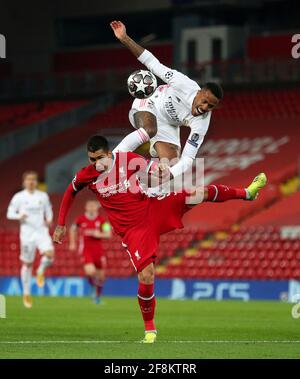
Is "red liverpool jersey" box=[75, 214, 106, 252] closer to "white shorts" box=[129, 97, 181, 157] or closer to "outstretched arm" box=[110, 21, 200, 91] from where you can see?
"white shorts" box=[129, 97, 181, 157]

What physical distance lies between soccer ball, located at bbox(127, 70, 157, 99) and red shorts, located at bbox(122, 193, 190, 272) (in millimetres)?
1459

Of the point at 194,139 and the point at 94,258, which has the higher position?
the point at 94,258

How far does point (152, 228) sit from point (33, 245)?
352 inches

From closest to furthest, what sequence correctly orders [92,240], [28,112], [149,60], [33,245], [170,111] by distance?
1. [149,60]
2. [170,111]
3. [33,245]
4. [92,240]
5. [28,112]

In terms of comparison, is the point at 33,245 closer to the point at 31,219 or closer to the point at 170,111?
the point at 31,219

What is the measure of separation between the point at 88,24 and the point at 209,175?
37.0ft

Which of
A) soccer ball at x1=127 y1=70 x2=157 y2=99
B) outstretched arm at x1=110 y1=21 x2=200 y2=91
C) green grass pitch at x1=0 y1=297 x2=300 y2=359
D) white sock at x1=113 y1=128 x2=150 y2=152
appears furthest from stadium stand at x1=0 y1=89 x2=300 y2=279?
white sock at x1=113 y1=128 x2=150 y2=152

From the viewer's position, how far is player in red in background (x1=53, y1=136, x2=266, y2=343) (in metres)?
12.1

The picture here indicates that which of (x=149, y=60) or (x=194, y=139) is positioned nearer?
(x=194, y=139)

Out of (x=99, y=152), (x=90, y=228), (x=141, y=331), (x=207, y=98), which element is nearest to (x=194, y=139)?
(x=207, y=98)

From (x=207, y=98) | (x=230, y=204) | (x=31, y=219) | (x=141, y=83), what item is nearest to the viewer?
(x=207, y=98)

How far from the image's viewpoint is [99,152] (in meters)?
11.9

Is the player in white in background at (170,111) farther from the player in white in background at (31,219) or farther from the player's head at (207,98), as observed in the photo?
the player in white in background at (31,219)

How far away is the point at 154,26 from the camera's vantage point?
3947cm
